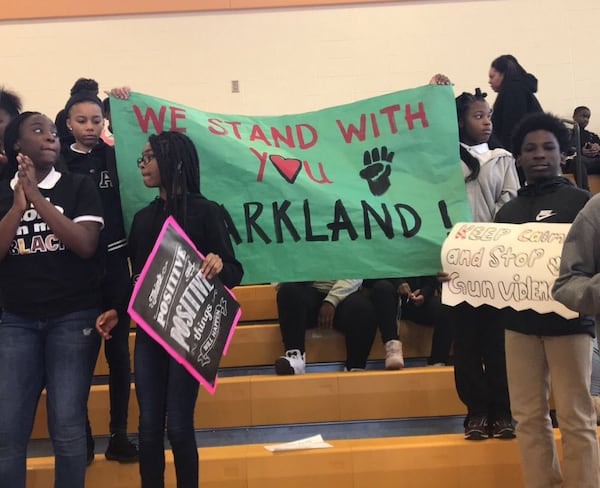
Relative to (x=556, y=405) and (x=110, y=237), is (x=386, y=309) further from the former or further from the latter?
(x=110, y=237)

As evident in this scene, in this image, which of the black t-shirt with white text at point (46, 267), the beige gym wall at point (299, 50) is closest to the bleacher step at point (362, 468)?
the black t-shirt with white text at point (46, 267)

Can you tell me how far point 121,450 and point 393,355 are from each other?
1532mm

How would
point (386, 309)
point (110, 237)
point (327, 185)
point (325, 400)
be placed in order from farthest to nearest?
point (386, 309) < point (325, 400) < point (327, 185) < point (110, 237)

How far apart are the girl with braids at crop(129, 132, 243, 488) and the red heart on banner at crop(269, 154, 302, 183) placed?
0.77 m

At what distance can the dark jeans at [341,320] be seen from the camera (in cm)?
384

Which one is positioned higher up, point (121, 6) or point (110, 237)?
point (121, 6)

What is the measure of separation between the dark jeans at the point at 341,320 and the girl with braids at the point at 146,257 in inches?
47.7

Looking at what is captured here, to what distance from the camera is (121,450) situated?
10.1ft

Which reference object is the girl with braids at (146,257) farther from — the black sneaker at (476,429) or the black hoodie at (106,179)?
the black sneaker at (476,429)

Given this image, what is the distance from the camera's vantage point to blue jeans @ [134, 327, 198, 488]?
2459 mm

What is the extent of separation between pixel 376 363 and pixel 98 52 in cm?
518

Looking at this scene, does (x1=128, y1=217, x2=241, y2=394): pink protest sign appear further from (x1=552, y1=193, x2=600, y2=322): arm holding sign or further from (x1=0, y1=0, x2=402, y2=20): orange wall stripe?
(x1=0, y1=0, x2=402, y2=20): orange wall stripe

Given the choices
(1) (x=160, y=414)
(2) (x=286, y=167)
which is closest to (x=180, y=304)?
(1) (x=160, y=414)

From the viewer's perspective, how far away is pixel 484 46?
304 inches
